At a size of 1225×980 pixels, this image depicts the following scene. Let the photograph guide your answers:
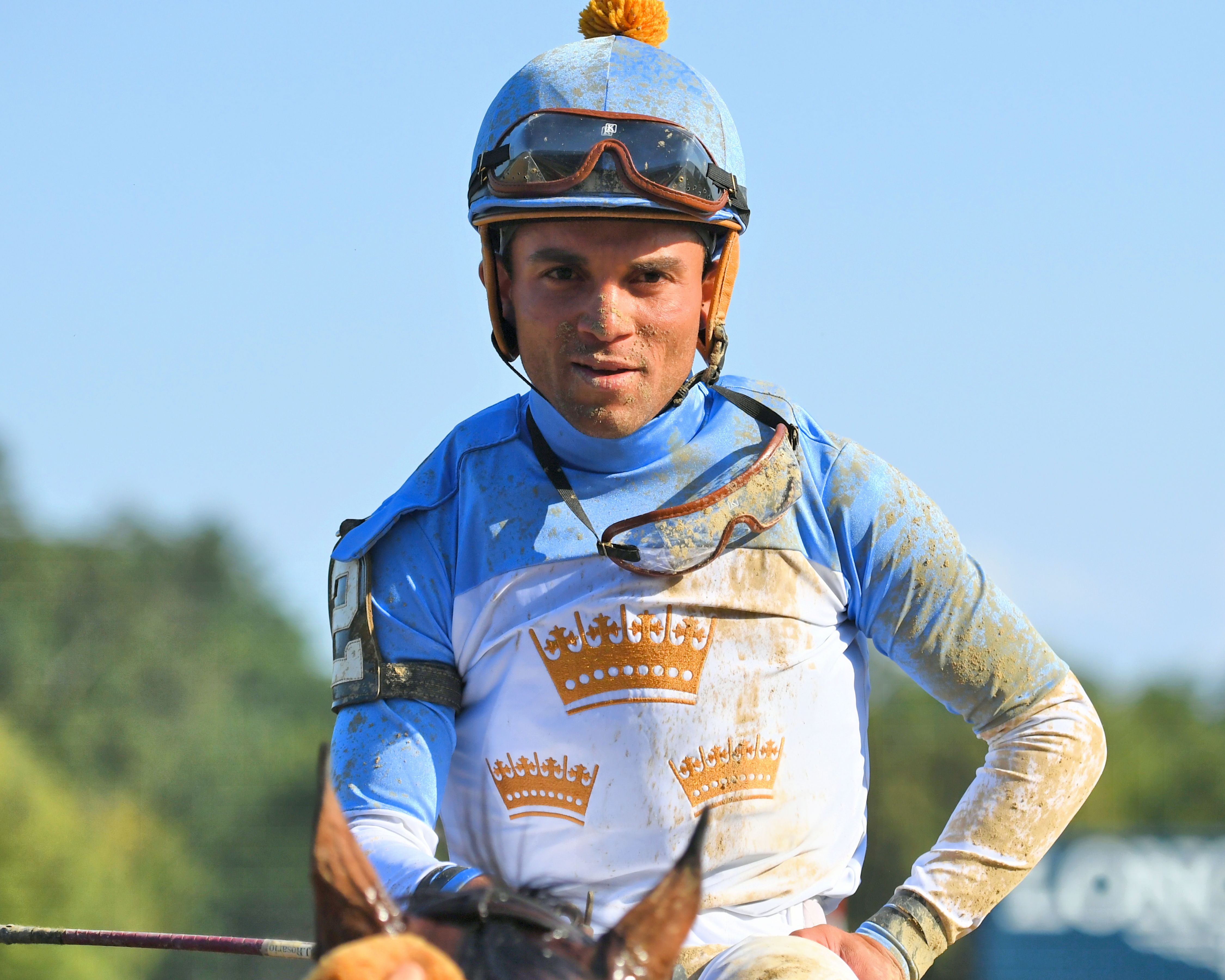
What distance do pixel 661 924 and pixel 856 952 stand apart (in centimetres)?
109

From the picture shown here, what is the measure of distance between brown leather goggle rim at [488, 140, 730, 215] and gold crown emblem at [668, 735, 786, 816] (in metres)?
1.03

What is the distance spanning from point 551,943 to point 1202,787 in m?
31.7

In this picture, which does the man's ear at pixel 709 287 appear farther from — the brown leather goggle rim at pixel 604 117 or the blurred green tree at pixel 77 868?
the blurred green tree at pixel 77 868

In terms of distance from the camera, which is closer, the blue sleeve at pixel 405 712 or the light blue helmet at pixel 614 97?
the blue sleeve at pixel 405 712

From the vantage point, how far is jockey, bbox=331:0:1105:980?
3035 millimetres

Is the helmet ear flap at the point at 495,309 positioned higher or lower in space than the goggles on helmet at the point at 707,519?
higher

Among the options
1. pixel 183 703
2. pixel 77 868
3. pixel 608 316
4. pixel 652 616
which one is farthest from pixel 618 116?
pixel 183 703

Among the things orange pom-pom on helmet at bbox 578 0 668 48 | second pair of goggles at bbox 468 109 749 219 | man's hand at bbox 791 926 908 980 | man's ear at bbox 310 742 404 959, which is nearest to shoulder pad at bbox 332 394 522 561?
second pair of goggles at bbox 468 109 749 219

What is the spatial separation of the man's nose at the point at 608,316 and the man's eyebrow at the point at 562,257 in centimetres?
6

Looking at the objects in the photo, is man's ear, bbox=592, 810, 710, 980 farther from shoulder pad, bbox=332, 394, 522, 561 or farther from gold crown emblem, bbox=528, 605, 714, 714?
shoulder pad, bbox=332, 394, 522, 561

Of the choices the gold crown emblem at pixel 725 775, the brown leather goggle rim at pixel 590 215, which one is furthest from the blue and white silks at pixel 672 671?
the brown leather goggle rim at pixel 590 215

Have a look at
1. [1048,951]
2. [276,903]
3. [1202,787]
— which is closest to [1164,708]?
[1202,787]

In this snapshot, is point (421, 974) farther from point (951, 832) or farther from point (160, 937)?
point (951, 832)

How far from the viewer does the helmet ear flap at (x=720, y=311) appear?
3.38 meters
